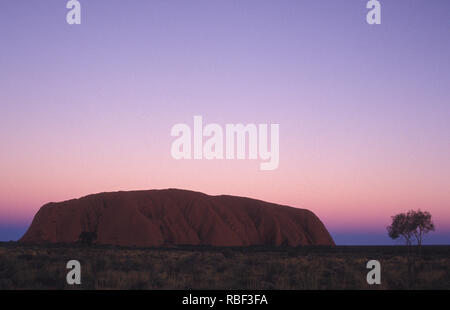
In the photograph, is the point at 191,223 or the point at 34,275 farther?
the point at 191,223

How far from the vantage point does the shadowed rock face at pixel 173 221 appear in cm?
6694

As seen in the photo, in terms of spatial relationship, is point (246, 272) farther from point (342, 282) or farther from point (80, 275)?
point (80, 275)

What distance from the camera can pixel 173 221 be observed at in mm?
71750

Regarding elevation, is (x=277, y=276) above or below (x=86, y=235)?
above

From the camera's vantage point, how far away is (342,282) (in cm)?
1491

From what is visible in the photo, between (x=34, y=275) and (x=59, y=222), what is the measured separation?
60.7m

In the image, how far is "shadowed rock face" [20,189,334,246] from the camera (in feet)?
220
